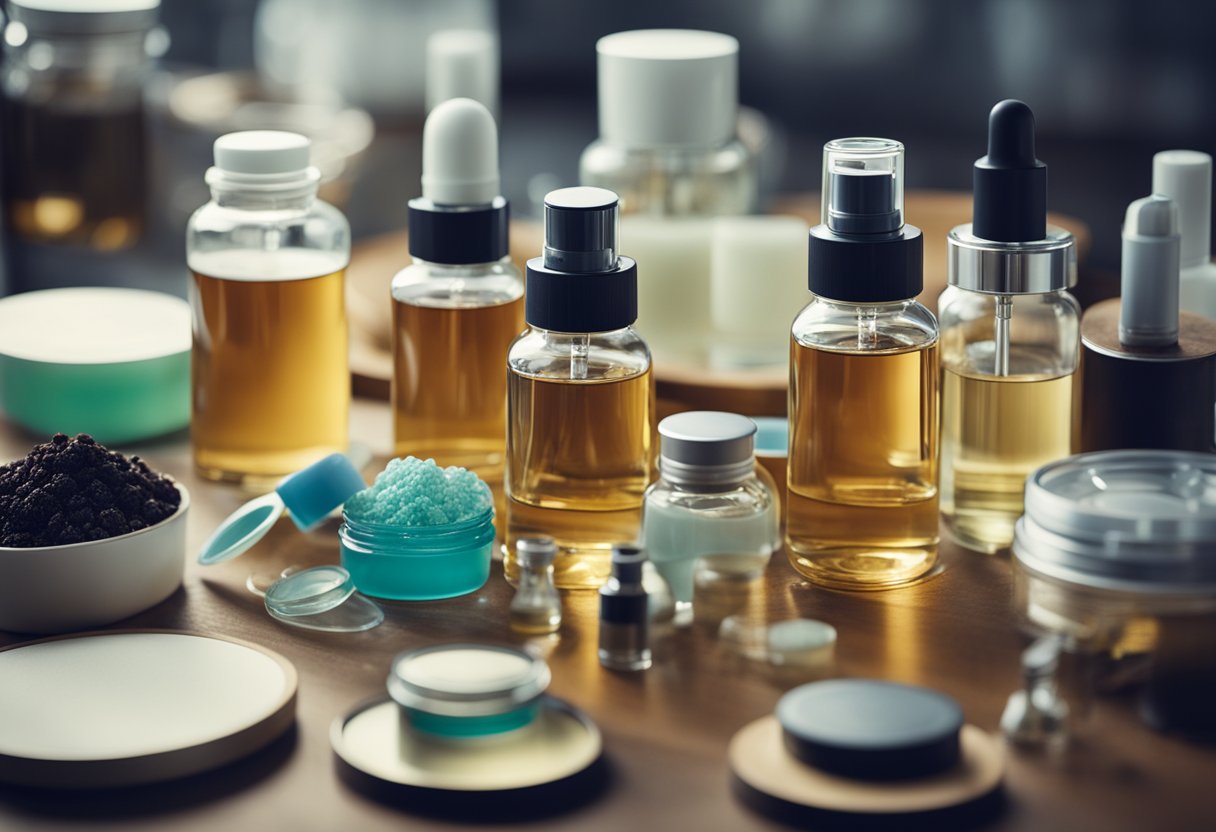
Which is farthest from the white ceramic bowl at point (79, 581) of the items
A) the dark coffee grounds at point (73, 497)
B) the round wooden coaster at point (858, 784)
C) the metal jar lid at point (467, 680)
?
the round wooden coaster at point (858, 784)

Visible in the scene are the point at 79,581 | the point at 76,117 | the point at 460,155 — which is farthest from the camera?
the point at 76,117

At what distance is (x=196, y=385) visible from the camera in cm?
81

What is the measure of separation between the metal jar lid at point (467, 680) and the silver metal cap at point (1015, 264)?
254mm

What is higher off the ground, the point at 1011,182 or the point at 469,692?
the point at 1011,182

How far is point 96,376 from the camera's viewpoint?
2.78ft

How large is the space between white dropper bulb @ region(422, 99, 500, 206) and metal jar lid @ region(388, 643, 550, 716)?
0.24 meters

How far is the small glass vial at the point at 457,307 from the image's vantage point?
2.43 feet

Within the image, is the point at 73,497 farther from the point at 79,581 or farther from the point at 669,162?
the point at 669,162

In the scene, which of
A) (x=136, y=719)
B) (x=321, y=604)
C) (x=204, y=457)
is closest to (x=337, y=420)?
(x=204, y=457)

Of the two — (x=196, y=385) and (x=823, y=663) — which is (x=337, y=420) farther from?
(x=823, y=663)

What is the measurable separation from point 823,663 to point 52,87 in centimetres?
71

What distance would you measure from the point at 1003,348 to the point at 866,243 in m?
0.10

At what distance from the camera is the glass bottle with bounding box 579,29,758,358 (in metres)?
0.90

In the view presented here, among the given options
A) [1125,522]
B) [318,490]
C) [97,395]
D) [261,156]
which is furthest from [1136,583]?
[97,395]
